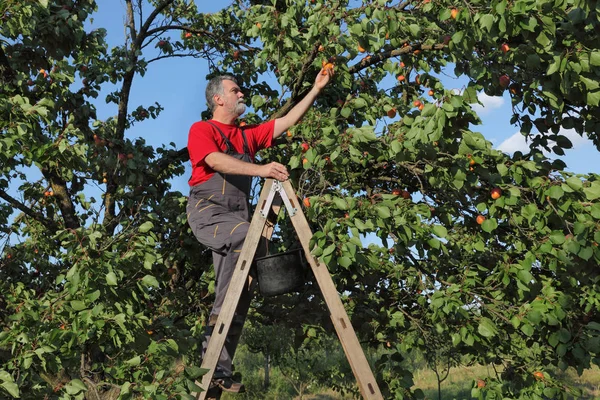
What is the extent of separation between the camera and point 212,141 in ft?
15.2

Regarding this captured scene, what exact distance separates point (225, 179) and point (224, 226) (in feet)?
1.29

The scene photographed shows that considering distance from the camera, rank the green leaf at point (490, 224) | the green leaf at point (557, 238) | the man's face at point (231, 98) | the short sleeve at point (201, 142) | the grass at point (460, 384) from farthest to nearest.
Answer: the grass at point (460, 384) → the man's face at point (231, 98) → the green leaf at point (490, 224) → the short sleeve at point (201, 142) → the green leaf at point (557, 238)

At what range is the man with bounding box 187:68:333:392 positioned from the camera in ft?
14.6

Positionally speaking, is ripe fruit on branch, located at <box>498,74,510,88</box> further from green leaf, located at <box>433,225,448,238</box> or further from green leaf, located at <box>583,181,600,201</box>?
green leaf, located at <box>433,225,448,238</box>

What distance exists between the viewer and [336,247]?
3906mm

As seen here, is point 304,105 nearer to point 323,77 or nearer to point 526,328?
point 323,77

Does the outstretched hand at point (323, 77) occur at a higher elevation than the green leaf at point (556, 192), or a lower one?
higher

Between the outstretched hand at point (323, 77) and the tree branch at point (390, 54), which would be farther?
the tree branch at point (390, 54)

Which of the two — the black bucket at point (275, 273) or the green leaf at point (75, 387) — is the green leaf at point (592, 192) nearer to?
the black bucket at point (275, 273)

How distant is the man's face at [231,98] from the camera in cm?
516

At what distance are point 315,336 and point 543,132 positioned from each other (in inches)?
115

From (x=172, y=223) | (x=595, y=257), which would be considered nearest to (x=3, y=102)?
(x=172, y=223)

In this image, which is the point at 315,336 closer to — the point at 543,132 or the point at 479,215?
the point at 479,215

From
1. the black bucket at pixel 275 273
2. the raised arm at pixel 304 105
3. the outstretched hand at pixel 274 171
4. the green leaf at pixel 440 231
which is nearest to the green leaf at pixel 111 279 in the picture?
the black bucket at pixel 275 273
